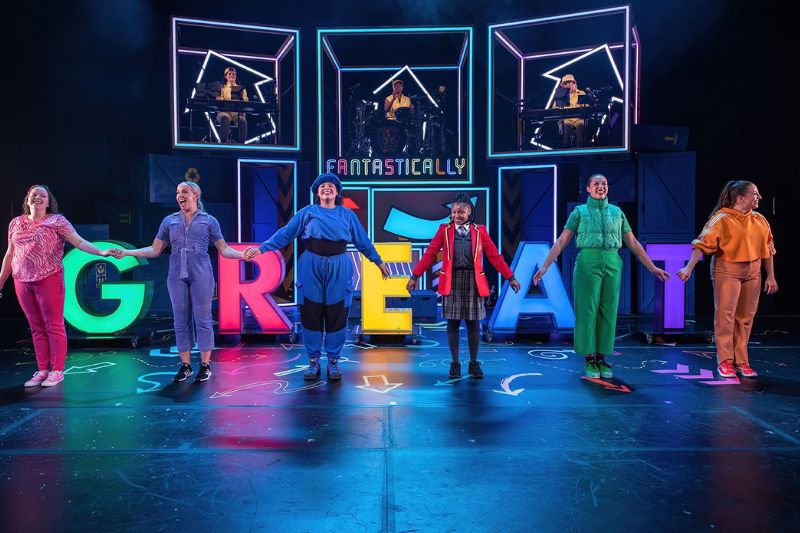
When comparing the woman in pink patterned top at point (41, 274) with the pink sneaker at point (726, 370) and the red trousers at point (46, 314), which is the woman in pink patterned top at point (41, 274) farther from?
the pink sneaker at point (726, 370)

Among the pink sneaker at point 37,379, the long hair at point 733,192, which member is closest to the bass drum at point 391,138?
the long hair at point 733,192

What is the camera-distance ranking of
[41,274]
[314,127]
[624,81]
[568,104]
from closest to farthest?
[41,274]
[624,81]
[568,104]
[314,127]

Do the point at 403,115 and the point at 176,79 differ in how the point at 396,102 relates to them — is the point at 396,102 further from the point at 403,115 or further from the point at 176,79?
the point at 176,79

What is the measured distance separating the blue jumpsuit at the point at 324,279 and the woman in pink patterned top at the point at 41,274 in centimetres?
195

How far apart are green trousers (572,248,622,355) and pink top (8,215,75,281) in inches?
181

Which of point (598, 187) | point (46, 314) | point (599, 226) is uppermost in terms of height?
point (598, 187)

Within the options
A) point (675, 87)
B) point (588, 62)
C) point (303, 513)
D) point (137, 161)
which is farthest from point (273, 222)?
point (303, 513)

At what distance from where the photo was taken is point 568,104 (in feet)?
32.1

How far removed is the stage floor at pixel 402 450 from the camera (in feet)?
8.84

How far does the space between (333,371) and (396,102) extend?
271 inches

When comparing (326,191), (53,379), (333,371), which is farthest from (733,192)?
(53,379)

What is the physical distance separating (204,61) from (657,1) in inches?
313

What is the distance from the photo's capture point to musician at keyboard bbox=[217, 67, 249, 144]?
983cm

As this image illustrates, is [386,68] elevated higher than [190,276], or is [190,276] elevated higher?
[386,68]
